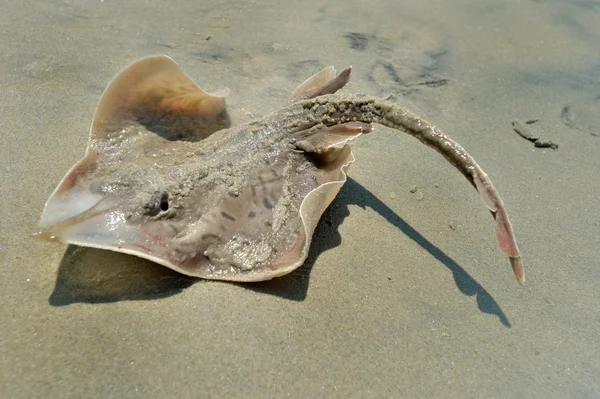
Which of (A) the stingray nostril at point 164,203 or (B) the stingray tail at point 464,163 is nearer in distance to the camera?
(A) the stingray nostril at point 164,203

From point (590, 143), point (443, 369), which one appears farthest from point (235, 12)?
point (443, 369)

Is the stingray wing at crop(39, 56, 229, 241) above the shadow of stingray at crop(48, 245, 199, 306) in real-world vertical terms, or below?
above

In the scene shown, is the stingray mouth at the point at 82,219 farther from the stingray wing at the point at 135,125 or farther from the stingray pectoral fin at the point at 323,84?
the stingray pectoral fin at the point at 323,84

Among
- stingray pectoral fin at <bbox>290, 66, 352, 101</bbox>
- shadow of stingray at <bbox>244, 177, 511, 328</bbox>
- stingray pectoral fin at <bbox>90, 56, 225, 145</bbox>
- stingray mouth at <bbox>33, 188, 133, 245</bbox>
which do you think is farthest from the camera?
stingray pectoral fin at <bbox>290, 66, 352, 101</bbox>

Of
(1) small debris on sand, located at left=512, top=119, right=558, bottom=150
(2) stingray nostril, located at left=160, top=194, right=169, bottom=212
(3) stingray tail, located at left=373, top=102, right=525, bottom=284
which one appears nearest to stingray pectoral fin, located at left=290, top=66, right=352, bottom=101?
(3) stingray tail, located at left=373, top=102, right=525, bottom=284

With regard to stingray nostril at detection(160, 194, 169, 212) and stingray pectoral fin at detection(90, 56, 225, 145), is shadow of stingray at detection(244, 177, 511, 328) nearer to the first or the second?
stingray nostril at detection(160, 194, 169, 212)

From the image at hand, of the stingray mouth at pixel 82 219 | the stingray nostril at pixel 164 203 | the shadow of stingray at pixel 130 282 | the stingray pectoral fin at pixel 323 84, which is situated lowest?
the shadow of stingray at pixel 130 282

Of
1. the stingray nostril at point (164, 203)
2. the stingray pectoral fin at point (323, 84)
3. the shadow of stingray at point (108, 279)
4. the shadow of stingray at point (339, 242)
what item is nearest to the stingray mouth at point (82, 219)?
the stingray nostril at point (164, 203)

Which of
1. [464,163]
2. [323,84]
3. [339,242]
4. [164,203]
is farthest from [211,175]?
[464,163]
